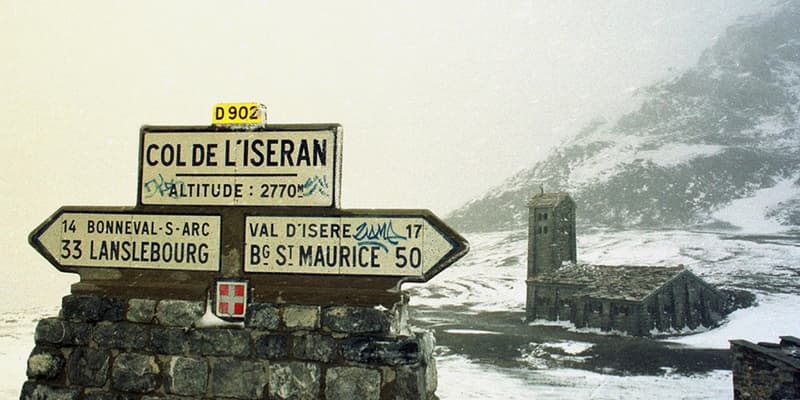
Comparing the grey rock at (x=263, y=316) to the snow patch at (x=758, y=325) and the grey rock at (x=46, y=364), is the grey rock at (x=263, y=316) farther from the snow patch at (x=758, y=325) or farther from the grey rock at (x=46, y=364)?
the snow patch at (x=758, y=325)

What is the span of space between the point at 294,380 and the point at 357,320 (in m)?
0.66

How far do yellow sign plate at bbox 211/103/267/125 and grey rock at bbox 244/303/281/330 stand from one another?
150 centimetres

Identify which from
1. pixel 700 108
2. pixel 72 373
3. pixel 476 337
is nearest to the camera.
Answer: pixel 72 373

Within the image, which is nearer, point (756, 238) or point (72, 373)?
point (72, 373)

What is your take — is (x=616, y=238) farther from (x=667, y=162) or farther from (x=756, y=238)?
(x=667, y=162)

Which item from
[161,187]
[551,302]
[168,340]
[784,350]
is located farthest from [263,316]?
[551,302]

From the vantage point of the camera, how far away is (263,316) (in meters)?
4.46

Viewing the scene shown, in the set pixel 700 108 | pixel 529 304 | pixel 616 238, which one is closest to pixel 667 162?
pixel 700 108

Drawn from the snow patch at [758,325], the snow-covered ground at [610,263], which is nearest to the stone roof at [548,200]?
the snow-covered ground at [610,263]

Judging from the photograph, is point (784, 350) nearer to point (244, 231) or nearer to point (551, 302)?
point (244, 231)

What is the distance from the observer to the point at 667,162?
452 ft

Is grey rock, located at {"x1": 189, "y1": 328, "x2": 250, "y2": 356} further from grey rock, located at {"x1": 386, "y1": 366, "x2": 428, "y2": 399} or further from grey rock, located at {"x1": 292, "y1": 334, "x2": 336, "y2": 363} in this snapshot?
grey rock, located at {"x1": 386, "y1": 366, "x2": 428, "y2": 399}

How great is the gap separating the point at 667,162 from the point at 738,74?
61479mm

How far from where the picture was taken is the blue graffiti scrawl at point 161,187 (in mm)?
4957
